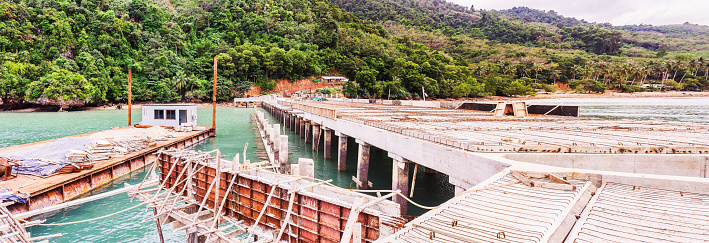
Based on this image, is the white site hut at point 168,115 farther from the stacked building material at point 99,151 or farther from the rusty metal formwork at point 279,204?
the rusty metal formwork at point 279,204

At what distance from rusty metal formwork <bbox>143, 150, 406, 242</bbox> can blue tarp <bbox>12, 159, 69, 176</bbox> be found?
783 centimetres

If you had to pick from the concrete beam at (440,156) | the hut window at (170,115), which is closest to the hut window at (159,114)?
the hut window at (170,115)

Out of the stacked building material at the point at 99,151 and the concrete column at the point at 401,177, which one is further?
the stacked building material at the point at 99,151

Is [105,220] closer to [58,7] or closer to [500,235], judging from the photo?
[500,235]

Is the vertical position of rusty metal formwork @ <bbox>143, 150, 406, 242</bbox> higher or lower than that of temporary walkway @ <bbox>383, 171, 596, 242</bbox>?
lower

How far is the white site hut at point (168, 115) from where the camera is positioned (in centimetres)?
3112

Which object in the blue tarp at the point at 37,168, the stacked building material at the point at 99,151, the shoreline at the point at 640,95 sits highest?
the shoreline at the point at 640,95

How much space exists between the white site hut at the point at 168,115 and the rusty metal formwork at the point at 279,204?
73.9 feet

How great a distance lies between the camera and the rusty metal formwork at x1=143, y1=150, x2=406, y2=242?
6.83 m

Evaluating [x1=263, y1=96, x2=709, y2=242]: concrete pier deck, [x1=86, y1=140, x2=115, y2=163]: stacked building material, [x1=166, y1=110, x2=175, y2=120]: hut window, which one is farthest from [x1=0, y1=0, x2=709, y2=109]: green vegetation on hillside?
[x1=263, y1=96, x2=709, y2=242]: concrete pier deck

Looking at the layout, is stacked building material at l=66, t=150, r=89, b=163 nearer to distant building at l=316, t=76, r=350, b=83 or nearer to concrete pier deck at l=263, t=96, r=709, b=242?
concrete pier deck at l=263, t=96, r=709, b=242

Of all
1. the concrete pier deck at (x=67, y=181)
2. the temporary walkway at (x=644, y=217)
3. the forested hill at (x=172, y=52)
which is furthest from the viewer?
the forested hill at (x=172, y=52)

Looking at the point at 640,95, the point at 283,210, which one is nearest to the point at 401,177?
the point at 283,210

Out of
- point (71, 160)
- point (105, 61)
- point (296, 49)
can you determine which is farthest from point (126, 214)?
point (296, 49)
